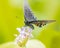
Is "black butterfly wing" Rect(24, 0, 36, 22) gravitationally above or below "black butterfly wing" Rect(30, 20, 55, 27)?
above

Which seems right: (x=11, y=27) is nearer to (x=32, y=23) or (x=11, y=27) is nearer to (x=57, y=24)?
(x=32, y=23)

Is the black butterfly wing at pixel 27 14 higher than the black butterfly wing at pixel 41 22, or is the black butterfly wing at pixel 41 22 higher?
the black butterfly wing at pixel 27 14

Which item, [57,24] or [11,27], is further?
[11,27]

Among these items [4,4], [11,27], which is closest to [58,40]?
[11,27]

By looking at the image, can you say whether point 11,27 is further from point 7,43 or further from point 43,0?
point 43,0

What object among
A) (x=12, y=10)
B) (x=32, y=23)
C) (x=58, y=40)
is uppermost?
(x=12, y=10)

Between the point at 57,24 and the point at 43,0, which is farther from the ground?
the point at 43,0

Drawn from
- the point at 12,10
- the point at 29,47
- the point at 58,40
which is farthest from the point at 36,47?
the point at 12,10
